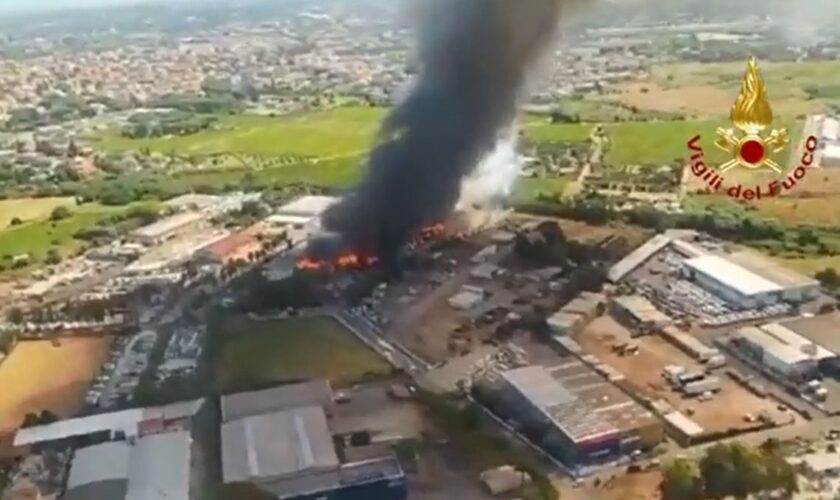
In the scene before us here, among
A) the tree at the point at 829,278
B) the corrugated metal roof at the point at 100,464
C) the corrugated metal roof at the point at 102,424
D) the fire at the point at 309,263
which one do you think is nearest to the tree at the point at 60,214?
the fire at the point at 309,263

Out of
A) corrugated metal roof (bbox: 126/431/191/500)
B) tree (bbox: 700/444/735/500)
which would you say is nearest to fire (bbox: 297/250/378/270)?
corrugated metal roof (bbox: 126/431/191/500)

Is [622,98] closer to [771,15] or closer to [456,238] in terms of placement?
[771,15]

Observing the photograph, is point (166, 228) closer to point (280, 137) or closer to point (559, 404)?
point (280, 137)

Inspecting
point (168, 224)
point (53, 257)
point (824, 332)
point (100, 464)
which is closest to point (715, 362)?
point (824, 332)

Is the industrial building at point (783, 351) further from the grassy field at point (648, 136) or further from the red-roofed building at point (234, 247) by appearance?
the red-roofed building at point (234, 247)

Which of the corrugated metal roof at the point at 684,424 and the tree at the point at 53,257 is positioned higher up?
the corrugated metal roof at the point at 684,424

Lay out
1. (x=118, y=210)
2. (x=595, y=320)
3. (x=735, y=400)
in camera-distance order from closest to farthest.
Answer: (x=735, y=400)
(x=595, y=320)
(x=118, y=210)

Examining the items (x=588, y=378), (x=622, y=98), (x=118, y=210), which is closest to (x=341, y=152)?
(x=118, y=210)
